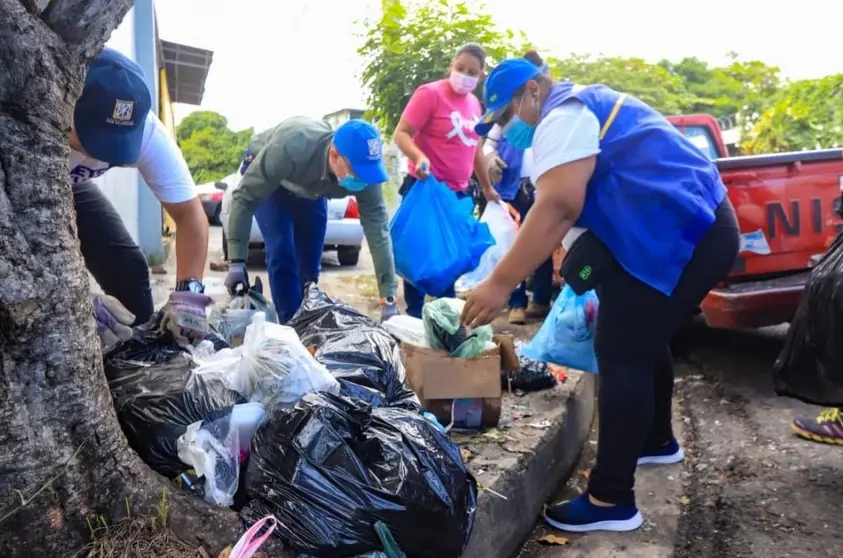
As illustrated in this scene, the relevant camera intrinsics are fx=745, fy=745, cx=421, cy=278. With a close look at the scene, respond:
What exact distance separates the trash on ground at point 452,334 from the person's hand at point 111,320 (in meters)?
1.22

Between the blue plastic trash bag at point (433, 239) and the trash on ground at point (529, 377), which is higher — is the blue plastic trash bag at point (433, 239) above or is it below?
above

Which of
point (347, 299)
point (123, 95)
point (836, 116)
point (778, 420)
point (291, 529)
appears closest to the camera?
point (291, 529)

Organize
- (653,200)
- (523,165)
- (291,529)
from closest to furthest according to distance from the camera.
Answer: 1. (291,529)
2. (653,200)
3. (523,165)

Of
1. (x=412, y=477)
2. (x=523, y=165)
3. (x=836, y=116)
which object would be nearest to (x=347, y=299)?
(x=523, y=165)

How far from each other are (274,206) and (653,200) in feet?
7.21

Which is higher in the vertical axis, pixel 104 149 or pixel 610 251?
pixel 104 149

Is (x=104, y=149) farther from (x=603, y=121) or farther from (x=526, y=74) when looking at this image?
(x=603, y=121)

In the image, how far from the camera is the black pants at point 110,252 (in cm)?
308

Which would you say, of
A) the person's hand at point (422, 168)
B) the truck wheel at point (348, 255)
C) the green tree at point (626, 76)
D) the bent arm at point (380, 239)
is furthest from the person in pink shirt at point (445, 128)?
the green tree at point (626, 76)

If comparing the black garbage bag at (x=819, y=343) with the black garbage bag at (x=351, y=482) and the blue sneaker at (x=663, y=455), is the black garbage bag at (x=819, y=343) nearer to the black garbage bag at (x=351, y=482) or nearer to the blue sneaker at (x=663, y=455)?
the blue sneaker at (x=663, y=455)

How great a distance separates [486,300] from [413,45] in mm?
5756

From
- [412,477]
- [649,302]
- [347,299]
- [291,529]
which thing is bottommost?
[347,299]

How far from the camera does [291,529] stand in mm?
1968

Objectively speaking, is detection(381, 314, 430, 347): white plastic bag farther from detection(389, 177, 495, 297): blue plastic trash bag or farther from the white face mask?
the white face mask
